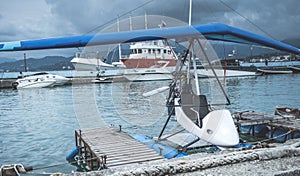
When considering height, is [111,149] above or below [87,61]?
below

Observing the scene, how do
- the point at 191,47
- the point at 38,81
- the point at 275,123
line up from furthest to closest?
the point at 38,81 → the point at 275,123 → the point at 191,47

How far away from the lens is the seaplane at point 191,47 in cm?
533

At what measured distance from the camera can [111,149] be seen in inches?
298

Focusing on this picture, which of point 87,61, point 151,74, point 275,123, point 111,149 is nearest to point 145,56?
point 151,74

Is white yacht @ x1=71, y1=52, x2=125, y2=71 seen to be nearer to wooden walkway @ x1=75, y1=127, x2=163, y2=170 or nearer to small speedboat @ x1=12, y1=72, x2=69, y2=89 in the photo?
wooden walkway @ x1=75, y1=127, x2=163, y2=170

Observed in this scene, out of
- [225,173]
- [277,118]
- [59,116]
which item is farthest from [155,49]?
[225,173]

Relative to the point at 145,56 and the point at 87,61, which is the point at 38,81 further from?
the point at 87,61

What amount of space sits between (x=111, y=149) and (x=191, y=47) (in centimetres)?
334

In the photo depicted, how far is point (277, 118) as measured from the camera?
1151cm

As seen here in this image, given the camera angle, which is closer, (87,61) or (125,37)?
(125,37)

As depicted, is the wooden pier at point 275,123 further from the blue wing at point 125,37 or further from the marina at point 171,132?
the blue wing at point 125,37

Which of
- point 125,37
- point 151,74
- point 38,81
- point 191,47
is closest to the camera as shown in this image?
point 125,37

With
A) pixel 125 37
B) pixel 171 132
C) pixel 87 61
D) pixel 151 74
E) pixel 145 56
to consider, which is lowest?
pixel 171 132

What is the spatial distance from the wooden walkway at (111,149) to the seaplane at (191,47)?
1345mm
